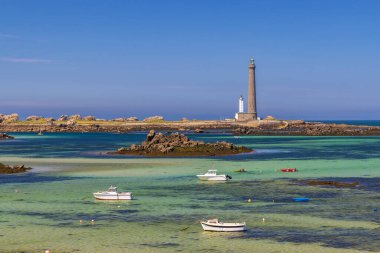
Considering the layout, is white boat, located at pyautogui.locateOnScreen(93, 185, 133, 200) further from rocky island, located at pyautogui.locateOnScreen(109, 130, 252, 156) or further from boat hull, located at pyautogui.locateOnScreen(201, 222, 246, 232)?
rocky island, located at pyautogui.locateOnScreen(109, 130, 252, 156)

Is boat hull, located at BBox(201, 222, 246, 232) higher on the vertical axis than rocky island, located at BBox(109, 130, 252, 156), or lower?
lower

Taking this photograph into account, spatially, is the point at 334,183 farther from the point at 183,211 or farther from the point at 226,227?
the point at 226,227

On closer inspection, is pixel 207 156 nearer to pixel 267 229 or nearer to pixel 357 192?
pixel 357 192

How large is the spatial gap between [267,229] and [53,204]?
609 inches

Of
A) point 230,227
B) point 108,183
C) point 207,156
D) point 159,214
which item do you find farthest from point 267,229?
point 207,156

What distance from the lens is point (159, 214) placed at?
38.2m

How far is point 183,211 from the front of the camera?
39.2 meters

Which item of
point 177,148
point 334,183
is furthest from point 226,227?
point 177,148

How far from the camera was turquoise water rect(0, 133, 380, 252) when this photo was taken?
30672 millimetres

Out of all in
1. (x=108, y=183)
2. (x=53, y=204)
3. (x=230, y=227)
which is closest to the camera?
(x=230, y=227)

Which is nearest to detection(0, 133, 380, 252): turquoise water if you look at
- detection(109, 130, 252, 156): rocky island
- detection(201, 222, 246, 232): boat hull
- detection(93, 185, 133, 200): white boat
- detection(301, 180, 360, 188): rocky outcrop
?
detection(201, 222, 246, 232): boat hull

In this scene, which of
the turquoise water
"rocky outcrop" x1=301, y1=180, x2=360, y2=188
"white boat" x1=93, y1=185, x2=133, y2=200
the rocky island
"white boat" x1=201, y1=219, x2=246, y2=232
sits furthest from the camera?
the rocky island

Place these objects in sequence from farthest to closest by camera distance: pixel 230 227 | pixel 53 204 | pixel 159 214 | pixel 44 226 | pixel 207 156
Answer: pixel 207 156 → pixel 53 204 → pixel 159 214 → pixel 44 226 → pixel 230 227

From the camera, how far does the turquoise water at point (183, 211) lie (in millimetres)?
30672
